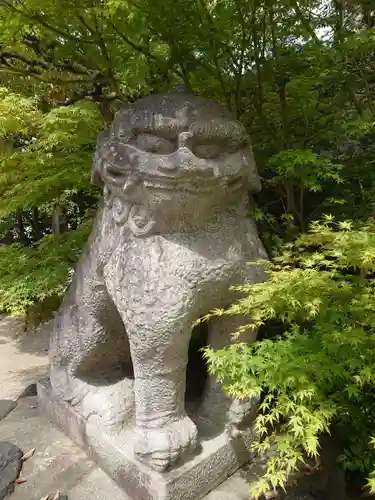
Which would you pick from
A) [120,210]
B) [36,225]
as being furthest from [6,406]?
[36,225]

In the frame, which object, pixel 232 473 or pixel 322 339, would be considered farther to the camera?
pixel 232 473

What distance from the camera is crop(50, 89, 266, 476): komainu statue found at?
1.90m

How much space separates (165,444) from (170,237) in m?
0.96

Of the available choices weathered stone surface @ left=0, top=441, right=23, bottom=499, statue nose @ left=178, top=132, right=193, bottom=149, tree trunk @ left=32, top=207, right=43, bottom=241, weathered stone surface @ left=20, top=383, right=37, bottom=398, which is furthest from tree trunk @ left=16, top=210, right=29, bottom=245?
statue nose @ left=178, top=132, right=193, bottom=149

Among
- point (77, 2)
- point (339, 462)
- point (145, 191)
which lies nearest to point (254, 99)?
point (77, 2)

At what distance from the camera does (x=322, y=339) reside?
65.9 inches

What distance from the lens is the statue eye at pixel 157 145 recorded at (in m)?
1.93

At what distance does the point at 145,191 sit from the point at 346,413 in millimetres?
1405

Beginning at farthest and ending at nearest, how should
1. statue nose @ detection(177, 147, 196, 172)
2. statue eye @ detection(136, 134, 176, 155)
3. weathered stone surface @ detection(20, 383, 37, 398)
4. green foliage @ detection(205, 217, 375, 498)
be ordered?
weathered stone surface @ detection(20, 383, 37, 398)
statue eye @ detection(136, 134, 176, 155)
statue nose @ detection(177, 147, 196, 172)
green foliage @ detection(205, 217, 375, 498)

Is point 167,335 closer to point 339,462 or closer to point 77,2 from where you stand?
point 339,462

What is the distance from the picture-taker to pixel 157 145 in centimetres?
194

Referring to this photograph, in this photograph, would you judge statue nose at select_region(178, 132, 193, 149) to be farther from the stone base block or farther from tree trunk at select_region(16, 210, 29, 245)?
tree trunk at select_region(16, 210, 29, 245)

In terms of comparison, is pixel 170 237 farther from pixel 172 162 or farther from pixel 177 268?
pixel 172 162

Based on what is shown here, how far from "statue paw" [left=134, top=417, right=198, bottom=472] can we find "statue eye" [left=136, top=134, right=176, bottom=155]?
50.6 inches
